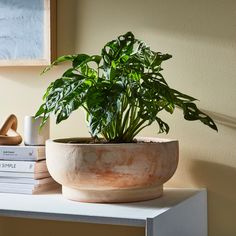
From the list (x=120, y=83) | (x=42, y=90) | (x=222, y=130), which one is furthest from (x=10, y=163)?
(x=222, y=130)

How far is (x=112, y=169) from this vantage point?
60.1 inches

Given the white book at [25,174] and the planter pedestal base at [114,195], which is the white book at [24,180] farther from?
the planter pedestal base at [114,195]

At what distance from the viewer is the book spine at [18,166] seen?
1.74 metres

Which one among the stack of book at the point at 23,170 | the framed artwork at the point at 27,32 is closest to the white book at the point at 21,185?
the stack of book at the point at 23,170

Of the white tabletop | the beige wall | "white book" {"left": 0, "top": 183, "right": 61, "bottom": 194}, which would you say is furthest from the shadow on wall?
"white book" {"left": 0, "top": 183, "right": 61, "bottom": 194}

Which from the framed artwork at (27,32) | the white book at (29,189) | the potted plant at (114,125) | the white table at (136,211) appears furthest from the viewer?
the framed artwork at (27,32)

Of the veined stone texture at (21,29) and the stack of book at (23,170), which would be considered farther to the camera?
the veined stone texture at (21,29)

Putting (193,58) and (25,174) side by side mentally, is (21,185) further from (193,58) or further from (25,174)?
(193,58)

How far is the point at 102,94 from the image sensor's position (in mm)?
1508

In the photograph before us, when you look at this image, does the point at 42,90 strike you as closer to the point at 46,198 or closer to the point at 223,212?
the point at 46,198

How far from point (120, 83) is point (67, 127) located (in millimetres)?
499

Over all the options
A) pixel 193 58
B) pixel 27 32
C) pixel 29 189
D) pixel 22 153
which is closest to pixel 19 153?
pixel 22 153

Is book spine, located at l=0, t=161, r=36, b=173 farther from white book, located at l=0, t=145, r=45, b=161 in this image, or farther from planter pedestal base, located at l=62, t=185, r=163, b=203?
planter pedestal base, located at l=62, t=185, r=163, b=203

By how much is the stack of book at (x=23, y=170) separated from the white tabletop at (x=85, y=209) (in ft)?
0.16
